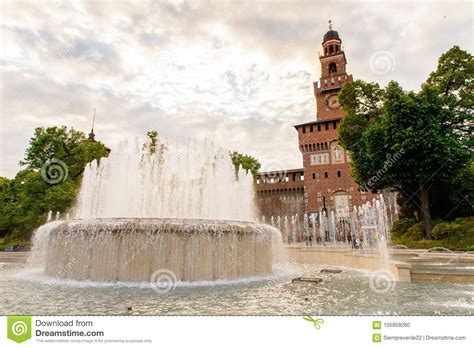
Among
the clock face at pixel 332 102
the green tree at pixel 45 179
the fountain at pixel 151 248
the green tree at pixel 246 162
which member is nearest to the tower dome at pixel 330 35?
the clock face at pixel 332 102

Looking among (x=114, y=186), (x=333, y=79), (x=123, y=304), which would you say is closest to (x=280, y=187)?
(x=333, y=79)

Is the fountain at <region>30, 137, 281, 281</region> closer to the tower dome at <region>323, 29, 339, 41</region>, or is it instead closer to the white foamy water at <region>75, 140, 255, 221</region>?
the white foamy water at <region>75, 140, 255, 221</region>

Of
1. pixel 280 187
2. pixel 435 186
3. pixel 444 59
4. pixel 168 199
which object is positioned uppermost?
pixel 444 59

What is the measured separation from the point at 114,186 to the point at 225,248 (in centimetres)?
657

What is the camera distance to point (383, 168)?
18.7 meters

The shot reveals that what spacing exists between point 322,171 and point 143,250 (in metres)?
36.2

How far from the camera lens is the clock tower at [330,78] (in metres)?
43.2

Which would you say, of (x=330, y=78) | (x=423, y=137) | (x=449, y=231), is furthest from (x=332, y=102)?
(x=449, y=231)

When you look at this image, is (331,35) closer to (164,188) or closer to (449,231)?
(449,231)

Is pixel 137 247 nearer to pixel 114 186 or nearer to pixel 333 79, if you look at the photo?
pixel 114 186

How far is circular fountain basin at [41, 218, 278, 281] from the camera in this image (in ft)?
22.1

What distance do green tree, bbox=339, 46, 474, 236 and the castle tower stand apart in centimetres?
1709

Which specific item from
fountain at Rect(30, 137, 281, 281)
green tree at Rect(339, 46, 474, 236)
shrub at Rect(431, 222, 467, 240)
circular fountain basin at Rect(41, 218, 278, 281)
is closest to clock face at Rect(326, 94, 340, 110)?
green tree at Rect(339, 46, 474, 236)

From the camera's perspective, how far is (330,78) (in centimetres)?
4406
